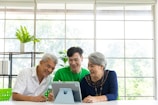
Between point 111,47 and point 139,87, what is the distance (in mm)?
935

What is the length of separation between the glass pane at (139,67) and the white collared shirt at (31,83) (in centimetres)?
256

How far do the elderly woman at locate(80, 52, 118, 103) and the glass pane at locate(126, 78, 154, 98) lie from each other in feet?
7.98

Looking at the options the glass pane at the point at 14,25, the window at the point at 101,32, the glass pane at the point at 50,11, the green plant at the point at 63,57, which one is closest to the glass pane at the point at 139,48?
the window at the point at 101,32

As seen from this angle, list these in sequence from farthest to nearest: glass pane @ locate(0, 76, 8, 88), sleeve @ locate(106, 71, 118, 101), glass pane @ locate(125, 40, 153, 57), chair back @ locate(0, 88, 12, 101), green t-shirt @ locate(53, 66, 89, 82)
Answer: glass pane @ locate(125, 40, 153, 57)
glass pane @ locate(0, 76, 8, 88)
chair back @ locate(0, 88, 12, 101)
green t-shirt @ locate(53, 66, 89, 82)
sleeve @ locate(106, 71, 118, 101)

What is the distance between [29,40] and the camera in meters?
4.61

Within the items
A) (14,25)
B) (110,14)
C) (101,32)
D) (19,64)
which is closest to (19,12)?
(14,25)

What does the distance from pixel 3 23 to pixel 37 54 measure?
901 millimetres

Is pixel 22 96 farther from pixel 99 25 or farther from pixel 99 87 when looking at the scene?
pixel 99 25

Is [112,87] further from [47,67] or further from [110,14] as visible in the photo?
[110,14]

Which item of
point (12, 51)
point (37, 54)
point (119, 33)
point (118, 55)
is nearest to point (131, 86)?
point (118, 55)

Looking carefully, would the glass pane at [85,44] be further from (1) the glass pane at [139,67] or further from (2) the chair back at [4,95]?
(2) the chair back at [4,95]

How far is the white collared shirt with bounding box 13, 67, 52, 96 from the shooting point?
2.70m

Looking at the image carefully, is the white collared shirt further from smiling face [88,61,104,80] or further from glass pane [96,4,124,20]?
glass pane [96,4,124,20]

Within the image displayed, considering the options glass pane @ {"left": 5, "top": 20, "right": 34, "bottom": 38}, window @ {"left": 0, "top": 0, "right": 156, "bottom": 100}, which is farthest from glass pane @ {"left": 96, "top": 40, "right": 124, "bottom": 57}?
glass pane @ {"left": 5, "top": 20, "right": 34, "bottom": 38}
